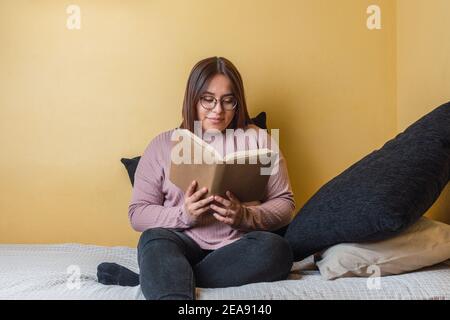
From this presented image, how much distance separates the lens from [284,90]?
1.93m

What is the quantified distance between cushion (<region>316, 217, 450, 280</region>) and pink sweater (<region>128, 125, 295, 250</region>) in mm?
227

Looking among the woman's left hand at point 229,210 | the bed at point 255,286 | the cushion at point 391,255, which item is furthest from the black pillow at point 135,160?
the cushion at point 391,255

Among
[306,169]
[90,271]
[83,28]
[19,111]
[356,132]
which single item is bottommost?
[90,271]

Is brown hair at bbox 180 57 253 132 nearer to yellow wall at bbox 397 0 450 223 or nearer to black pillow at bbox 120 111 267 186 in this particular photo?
black pillow at bbox 120 111 267 186

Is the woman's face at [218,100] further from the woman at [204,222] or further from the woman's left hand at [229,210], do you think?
the woman's left hand at [229,210]

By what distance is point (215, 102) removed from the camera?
154cm

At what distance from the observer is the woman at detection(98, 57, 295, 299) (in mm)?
1150

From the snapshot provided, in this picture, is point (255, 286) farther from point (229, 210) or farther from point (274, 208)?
point (274, 208)

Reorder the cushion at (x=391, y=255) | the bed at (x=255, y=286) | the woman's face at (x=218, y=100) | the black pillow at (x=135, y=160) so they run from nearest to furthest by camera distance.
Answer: the bed at (x=255, y=286) < the cushion at (x=391, y=255) < the woman's face at (x=218, y=100) < the black pillow at (x=135, y=160)

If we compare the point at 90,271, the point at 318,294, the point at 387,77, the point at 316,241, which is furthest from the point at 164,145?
the point at 387,77

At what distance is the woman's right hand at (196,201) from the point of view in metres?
1.27

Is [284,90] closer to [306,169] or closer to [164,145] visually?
[306,169]

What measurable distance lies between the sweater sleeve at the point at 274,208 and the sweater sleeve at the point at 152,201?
0.15 m
